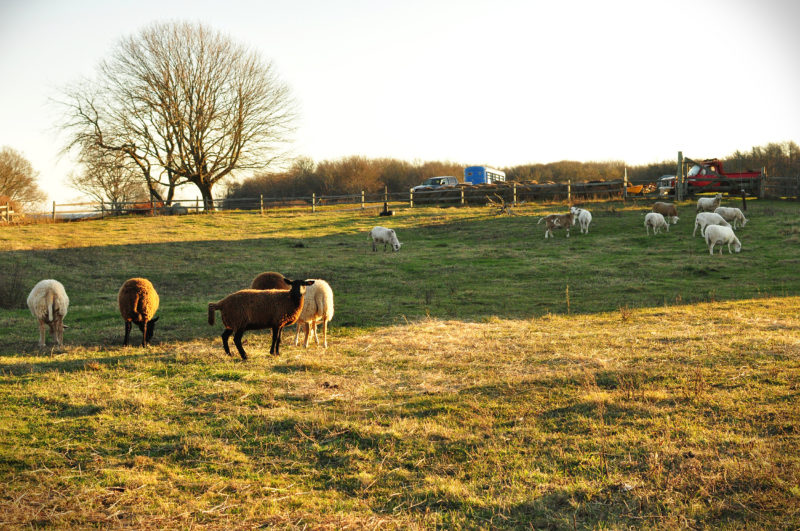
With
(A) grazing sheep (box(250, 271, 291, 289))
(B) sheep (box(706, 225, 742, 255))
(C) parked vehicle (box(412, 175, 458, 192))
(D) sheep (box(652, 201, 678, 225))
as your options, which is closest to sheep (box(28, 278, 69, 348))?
(A) grazing sheep (box(250, 271, 291, 289))

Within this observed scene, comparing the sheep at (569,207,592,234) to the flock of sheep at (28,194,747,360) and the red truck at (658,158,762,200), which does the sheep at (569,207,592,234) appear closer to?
the red truck at (658,158,762,200)

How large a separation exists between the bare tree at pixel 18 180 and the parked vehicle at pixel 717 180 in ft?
197

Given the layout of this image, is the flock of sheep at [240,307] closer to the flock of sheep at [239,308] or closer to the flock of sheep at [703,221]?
the flock of sheep at [239,308]

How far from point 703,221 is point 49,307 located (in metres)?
22.6

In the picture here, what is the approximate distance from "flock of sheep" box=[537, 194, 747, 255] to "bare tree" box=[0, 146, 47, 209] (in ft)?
182

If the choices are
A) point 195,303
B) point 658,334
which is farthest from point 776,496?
point 195,303

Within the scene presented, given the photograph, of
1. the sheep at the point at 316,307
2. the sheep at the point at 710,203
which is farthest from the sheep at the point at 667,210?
the sheep at the point at 316,307

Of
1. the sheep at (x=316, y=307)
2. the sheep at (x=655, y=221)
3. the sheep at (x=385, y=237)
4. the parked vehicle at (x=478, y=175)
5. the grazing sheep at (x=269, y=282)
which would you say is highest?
the parked vehicle at (x=478, y=175)

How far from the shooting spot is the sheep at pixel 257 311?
8727mm

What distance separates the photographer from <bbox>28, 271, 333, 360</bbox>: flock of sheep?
8.77m

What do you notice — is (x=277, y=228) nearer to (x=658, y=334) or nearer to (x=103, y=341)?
(x=103, y=341)

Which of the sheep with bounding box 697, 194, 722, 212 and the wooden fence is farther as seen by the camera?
the wooden fence

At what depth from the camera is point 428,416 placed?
634 cm

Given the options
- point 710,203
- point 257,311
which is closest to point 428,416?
point 257,311
